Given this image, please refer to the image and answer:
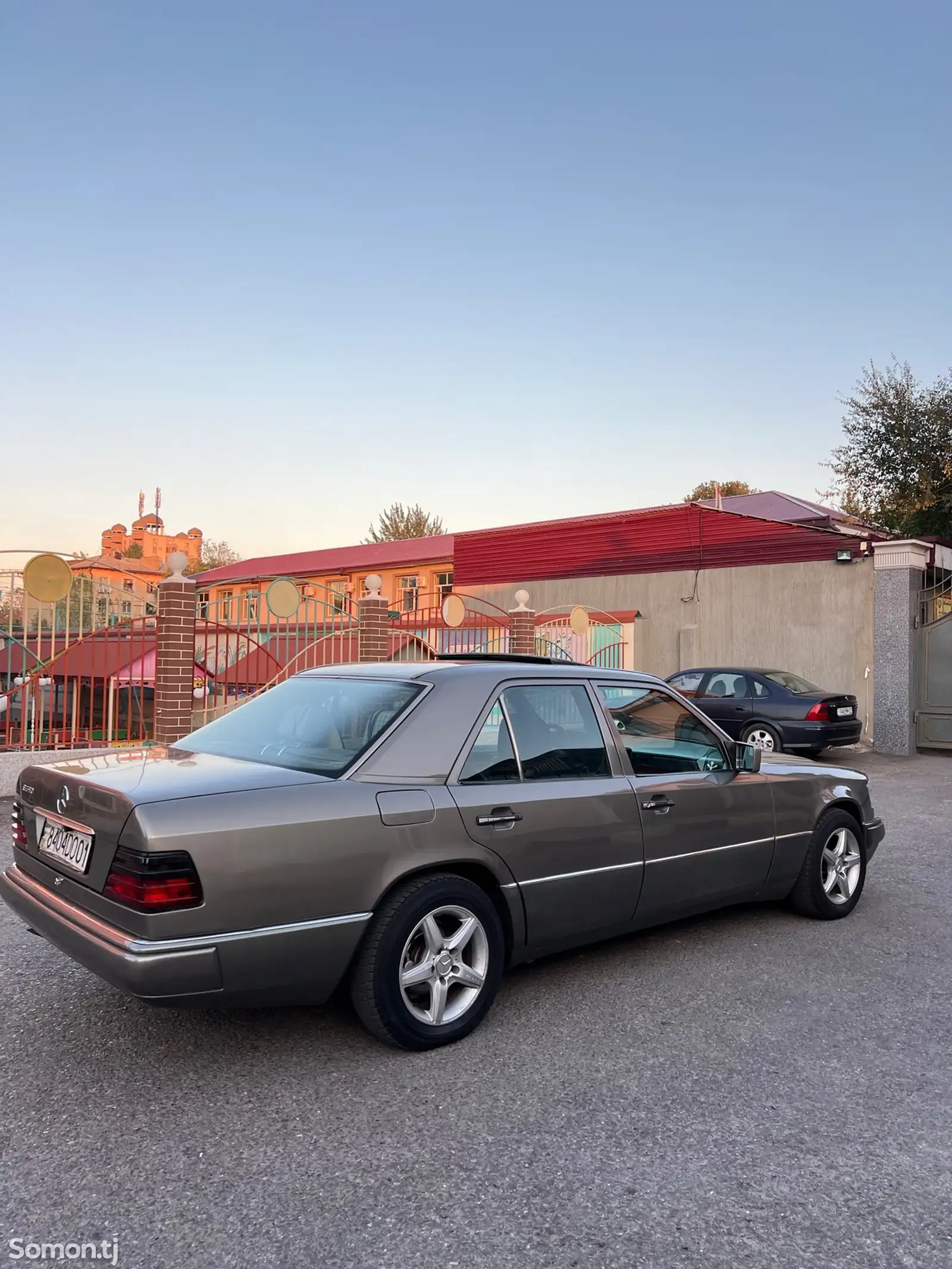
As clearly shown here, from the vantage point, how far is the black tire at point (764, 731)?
13531mm

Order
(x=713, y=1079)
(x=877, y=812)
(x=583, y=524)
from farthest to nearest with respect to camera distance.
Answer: (x=583, y=524) → (x=877, y=812) → (x=713, y=1079)

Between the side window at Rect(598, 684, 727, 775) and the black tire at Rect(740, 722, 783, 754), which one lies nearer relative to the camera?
the side window at Rect(598, 684, 727, 775)

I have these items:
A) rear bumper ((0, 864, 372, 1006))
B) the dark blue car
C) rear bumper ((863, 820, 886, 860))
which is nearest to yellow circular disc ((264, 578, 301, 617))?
the dark blue car

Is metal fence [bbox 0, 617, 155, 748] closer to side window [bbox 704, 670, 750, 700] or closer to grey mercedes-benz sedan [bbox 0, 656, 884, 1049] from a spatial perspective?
grey mercedes-benz sedan [bbox 0, 656, 884, 1049]

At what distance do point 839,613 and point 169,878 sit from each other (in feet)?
53.6

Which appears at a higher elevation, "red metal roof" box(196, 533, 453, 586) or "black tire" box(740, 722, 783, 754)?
"red metal roof" box(196, 533, 453, 586)

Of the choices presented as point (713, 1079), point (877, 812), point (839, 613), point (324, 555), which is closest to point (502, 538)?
point (839, 613)

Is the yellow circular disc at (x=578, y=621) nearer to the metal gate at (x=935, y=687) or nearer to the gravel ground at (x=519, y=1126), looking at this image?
the metal gate at (x=935, y=687)

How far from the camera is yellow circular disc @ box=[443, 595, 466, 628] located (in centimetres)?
1412

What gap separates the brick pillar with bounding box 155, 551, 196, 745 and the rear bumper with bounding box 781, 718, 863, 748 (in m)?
8.54

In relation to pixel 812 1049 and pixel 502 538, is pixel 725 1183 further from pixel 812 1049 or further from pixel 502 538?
pixel 502 538

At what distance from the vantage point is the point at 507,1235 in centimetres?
234

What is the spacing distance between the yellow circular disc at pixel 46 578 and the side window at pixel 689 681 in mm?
9372

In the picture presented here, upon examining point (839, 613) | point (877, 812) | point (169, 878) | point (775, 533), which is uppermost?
point (775, 533)
